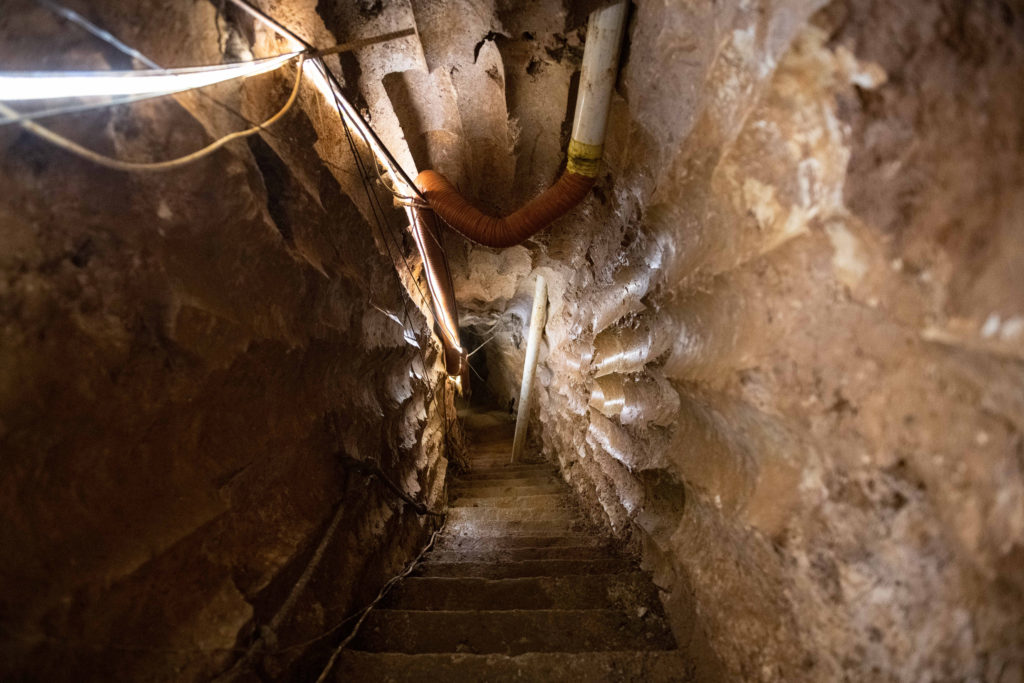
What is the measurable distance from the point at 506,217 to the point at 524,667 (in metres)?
3.07

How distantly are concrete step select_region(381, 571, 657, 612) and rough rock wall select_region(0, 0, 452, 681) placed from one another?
18.9 inches

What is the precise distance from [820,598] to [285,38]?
371cm

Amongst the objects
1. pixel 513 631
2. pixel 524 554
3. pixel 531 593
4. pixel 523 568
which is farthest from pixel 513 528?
pixel 513 631

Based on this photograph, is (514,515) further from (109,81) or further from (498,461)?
(109,81)

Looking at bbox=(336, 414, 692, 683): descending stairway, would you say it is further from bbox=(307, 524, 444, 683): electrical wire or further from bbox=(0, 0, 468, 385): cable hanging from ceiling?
bbox=(0, 0, 468, 385): cable hanging from ceiling

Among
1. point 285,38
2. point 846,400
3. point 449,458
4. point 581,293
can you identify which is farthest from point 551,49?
point 449,458

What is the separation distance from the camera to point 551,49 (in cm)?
298

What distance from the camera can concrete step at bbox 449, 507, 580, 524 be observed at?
4406 millimetres

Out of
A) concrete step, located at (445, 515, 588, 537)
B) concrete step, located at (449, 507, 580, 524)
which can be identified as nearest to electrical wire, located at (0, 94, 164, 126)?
concrete step, located at (445, 515, 588, 537)

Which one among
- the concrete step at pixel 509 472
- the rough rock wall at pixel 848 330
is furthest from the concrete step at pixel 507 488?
the rough rock wall at pixel 848 330

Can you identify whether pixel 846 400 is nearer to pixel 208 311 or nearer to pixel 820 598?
pixel 820 598

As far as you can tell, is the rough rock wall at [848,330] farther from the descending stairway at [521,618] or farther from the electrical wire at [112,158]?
the electrical wire at [112,158]

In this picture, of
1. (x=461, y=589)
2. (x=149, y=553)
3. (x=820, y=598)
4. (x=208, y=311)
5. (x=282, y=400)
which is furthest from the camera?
(x=461, y=589)

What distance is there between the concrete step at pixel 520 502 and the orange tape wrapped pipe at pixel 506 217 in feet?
10.1
